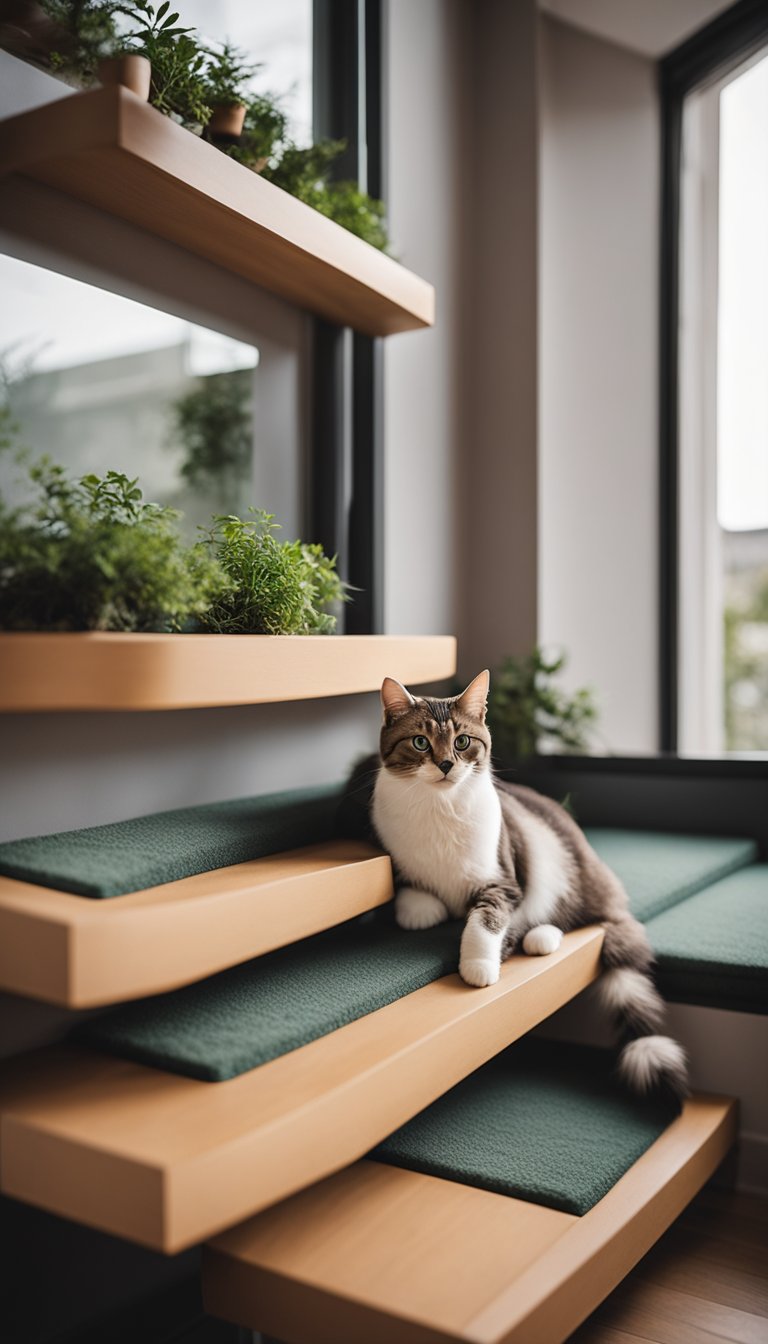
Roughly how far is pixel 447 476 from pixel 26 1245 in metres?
2.32

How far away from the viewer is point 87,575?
4.61ft

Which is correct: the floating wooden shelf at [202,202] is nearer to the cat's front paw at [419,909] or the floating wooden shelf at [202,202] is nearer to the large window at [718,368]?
the cat's front paw at [419,909]

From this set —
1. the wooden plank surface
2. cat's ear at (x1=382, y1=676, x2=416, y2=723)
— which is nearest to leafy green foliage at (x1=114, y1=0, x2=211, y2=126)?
cat's ear at (x1=382, y1=676, x2=416, y2=723)

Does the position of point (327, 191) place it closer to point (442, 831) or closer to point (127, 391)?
point (127, 391)

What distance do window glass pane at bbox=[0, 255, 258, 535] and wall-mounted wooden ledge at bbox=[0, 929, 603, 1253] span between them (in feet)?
3.15

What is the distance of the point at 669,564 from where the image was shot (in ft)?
11.5

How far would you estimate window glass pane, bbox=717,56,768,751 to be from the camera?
3.51 metres

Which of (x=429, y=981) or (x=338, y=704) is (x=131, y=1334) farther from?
(x=338, y=704)

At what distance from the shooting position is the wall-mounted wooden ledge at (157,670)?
1332 millimetres

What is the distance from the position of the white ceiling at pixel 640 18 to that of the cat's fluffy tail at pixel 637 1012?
283 cm

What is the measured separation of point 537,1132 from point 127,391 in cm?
156

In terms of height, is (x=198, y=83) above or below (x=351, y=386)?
above

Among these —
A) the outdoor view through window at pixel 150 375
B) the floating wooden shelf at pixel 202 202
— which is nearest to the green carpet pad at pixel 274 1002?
the outdoor view through window at pixel 150 375

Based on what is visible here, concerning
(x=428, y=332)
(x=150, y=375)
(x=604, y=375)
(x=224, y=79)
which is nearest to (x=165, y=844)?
(x=150, y=375)
